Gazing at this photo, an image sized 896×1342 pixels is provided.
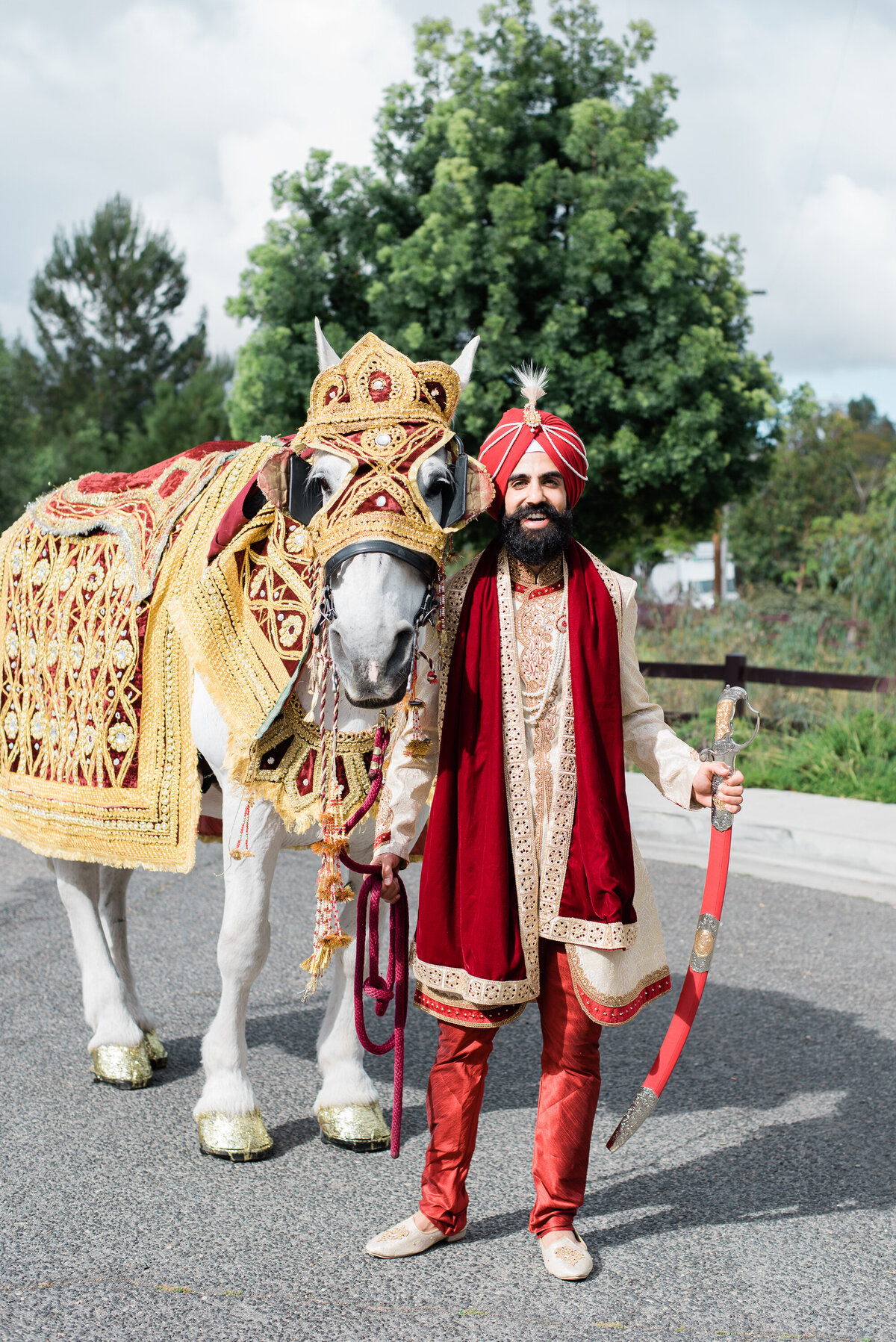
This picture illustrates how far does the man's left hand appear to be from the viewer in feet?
8.41

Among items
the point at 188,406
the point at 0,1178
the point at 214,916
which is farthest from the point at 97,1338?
the point at 188,406

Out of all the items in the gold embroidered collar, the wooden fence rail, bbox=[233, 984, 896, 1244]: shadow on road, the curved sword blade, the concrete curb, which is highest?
the gold embroidered collar

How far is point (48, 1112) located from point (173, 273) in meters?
45.2

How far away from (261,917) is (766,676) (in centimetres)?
693

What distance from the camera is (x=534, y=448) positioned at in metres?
2.59

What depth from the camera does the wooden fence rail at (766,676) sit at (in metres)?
8.88

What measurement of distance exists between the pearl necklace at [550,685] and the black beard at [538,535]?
0.12 metres

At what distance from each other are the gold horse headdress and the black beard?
11 cm

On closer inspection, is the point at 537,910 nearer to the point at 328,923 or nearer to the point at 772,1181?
the point at 328,923

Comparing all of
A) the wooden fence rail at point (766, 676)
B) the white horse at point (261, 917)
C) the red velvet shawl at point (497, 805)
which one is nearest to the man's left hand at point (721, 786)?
the red velvet shawl at point (497, 805)

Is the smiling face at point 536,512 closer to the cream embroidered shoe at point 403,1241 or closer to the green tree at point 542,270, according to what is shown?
the cream embroidered shoe at point 403,1241

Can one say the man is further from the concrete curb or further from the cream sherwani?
the concrete curb

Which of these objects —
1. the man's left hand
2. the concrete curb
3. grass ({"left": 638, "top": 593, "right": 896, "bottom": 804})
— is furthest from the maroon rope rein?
grass ({"left": 638, "top": 593, "right": 896, "bottom": 804})

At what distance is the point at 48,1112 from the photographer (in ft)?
11.3
